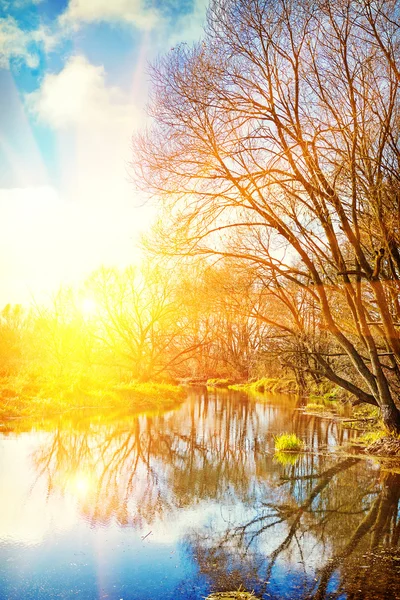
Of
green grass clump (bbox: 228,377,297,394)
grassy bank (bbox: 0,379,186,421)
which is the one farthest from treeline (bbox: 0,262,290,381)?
A: green grass clump (bbox: 228,377,297,394)

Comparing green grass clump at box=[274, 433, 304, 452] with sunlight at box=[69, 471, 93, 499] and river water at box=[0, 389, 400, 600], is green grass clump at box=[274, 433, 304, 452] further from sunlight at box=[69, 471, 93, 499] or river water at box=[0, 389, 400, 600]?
sunlight at box=[69, 471, 93, 499]

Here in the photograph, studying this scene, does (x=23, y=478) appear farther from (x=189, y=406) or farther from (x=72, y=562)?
(x=189, y=406)

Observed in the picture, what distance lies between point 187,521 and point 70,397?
Result: 14.2m

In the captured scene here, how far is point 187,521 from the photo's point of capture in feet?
21.5

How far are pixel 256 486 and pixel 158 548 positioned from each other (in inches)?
135

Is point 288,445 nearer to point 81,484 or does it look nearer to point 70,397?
point 81,484

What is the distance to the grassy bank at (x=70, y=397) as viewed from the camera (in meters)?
16.4

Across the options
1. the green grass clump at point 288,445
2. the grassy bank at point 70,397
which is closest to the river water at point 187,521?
the green grass clump at point 288,445

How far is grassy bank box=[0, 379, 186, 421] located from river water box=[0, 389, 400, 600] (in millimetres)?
4128

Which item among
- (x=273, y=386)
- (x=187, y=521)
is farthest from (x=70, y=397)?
(x=273, y=386)

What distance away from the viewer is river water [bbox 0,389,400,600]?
4.65m

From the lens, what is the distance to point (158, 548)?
219 inches

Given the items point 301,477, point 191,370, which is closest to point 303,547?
point 301,477

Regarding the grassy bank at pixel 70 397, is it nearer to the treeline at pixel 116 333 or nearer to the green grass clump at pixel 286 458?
the treeline at pixel 116 333
